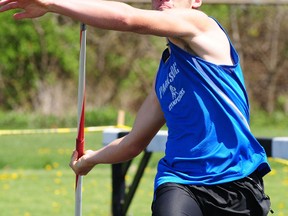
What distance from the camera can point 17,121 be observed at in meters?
18.6

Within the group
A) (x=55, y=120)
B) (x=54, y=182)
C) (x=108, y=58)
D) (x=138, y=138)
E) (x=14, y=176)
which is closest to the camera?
(x=138, y=138)

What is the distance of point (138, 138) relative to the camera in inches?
169

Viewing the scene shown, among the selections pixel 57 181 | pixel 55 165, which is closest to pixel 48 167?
pixel 55 165

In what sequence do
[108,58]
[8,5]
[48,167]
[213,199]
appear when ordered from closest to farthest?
[8,5], [213,199], [48,167], [108,58]

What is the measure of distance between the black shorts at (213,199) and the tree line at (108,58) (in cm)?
1894

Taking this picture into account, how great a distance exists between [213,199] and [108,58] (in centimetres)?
1998

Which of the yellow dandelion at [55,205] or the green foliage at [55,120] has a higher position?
the yellow dandelion at [55,205]

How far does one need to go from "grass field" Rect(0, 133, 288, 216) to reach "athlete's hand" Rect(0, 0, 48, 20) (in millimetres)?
5915

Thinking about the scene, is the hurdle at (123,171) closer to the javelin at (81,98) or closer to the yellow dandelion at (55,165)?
the javelin at (81,98)

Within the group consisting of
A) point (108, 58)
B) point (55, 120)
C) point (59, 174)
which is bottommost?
point (108, 58)

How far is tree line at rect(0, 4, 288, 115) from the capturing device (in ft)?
75.5

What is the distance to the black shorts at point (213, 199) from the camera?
371 cm

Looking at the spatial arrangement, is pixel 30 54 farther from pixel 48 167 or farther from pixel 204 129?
A: pixel 204 129

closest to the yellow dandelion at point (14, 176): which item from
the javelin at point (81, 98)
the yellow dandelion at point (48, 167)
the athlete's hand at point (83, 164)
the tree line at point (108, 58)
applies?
the yellow dandelion at point (48, 167)
